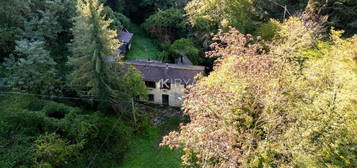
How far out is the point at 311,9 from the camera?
96.7ft

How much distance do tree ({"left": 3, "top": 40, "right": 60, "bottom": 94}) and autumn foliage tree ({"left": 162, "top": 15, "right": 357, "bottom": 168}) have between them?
13.8m

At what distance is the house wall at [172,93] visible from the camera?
80.8 feet

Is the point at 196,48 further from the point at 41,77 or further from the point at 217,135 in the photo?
the point at 217,135

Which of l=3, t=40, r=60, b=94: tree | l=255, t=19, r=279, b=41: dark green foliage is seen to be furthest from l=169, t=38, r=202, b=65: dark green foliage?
l=3, t=40, r=60, b=94: tree

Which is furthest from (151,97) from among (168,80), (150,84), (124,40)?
(124,40)

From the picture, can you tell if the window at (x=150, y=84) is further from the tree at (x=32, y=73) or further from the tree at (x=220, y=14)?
the tree at (x=220, y=14)

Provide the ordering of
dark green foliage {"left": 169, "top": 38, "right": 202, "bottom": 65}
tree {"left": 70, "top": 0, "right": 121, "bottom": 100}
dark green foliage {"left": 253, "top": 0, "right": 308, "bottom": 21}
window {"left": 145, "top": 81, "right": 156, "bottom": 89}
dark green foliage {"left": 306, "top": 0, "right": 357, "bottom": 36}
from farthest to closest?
dark green foliage {"left": 306, "top": 0, "right": 357, "bottom": 36}, dark green foliage {"left": 253, "top": 0, "right": 308, "bottom": 21}, dark green foliage {"left": 169, "top": 38, "right": 202, "bottom": 65}, window {"left": 145, "top": 81, "right": 156, "bottom": 89}, tree {"left": 70, "top": 0, "right": 121, "bottom": 100}

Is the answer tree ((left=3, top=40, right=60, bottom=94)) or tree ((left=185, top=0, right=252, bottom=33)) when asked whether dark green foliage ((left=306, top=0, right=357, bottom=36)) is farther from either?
tree ((left=3, top=40, right=60, bottom=94))

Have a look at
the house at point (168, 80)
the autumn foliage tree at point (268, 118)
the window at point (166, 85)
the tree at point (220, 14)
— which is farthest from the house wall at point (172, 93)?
the autumn foliage tree at point (268, 118)

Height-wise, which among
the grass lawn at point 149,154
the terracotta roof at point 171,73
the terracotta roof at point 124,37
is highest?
the terracotta roof at point 124,37

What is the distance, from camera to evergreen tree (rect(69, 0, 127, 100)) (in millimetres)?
18812

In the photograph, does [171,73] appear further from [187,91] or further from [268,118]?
[268,118]

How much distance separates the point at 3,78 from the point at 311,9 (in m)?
29.9

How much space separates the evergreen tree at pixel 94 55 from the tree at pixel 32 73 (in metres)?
1.82
